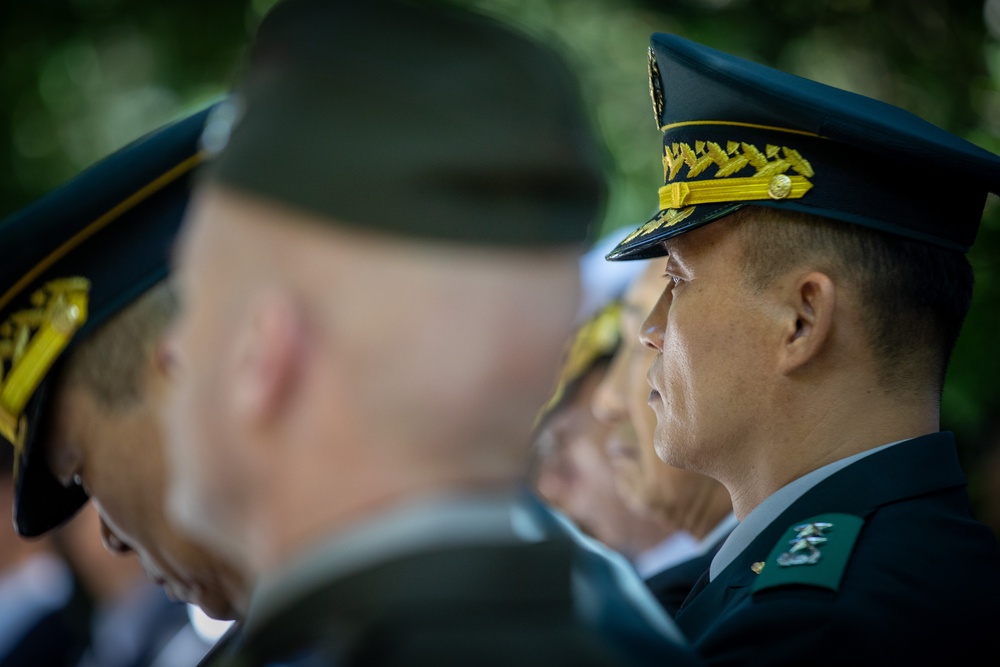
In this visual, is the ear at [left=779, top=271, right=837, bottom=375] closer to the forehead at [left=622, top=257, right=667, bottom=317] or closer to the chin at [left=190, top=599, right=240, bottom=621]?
the chin at [left=190, top=599, right=240, bottom=621]

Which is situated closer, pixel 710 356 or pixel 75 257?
pixel 75 257

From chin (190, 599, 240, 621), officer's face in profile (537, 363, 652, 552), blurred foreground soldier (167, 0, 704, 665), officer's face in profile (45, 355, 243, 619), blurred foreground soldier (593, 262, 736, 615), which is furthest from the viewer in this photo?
officer's face in profile (537, 363, 652, 552)

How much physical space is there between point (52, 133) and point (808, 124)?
7.99 metres

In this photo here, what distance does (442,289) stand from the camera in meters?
1.25

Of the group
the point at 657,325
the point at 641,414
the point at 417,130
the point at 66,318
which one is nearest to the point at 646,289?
the point at 641,414

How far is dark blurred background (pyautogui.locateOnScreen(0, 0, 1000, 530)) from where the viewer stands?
5359 mm

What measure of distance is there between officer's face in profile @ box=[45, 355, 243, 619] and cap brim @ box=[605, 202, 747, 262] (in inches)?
42.7

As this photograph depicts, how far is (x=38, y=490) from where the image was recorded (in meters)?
2.14

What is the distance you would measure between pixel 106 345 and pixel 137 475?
0.21 meters

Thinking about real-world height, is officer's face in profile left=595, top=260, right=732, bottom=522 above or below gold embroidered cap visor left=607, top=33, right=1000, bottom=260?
below

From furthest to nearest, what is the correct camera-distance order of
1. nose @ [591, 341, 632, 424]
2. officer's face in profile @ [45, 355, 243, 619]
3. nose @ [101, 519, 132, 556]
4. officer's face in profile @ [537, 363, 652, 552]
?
officer's face in profile @ [537, 363, 652, 552]
nose @ [591, 341, 632, 424]
nose @ [101, 519, 132, 556]
officer's face in profile @ [45, 355, 243, 619]

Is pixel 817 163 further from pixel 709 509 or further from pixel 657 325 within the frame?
pixel 709 509

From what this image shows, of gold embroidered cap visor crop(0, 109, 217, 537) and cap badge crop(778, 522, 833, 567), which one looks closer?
gold embroidered cap visor crop(0, 109, 217, 537)

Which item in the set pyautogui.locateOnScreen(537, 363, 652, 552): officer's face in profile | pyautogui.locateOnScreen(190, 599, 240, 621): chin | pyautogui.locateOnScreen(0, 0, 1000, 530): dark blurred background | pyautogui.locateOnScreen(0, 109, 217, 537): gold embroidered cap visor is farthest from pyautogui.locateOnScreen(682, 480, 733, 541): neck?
pyautogui.locateOnScreen(0, 109, 217, 537): gold embroidered cap visor
